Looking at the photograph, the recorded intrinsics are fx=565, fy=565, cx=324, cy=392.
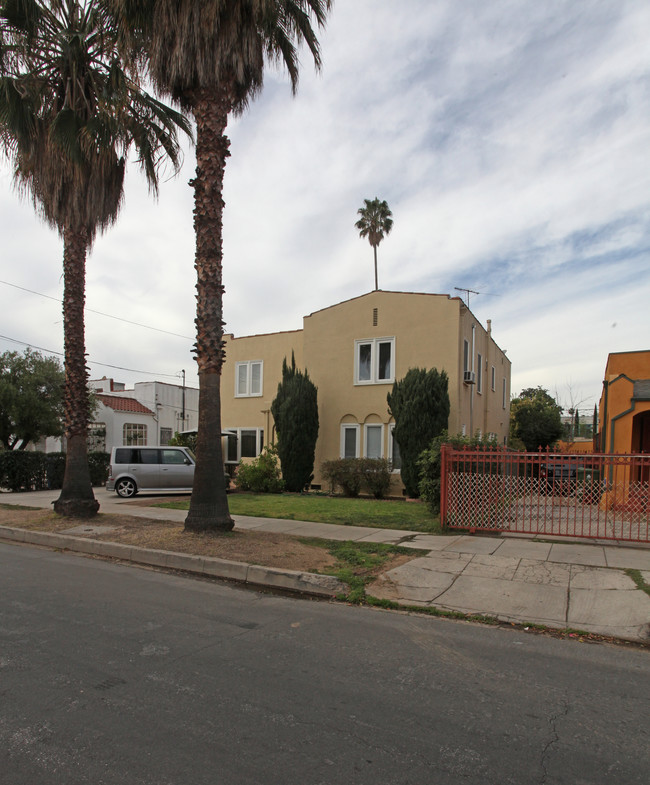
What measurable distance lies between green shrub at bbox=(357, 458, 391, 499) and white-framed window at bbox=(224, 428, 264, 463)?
6.02 m

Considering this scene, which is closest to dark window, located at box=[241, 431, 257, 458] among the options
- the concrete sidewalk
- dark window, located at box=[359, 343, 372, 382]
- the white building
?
dark window, located at box=[359, 343, 372, 382]

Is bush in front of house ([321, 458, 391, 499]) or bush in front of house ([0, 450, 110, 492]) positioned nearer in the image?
bush in front of house ([321, 458, 391, 499])

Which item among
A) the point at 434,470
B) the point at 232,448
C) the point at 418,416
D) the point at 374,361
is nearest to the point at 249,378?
the point at 232,448

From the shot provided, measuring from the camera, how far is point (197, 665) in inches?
178

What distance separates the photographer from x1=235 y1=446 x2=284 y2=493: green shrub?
62.5 ft

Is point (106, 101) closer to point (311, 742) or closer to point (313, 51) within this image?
point (313, 51)

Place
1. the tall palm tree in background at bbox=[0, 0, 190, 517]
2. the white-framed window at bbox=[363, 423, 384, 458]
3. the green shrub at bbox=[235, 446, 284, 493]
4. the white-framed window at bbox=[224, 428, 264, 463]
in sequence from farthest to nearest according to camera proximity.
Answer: the white-framed window at bbox=[224, 428, 264, 463]
the white-framed window at bbox=[363, 423, 384, 458]
the green shrub at bbox=[235, 446, 284, 493]
the tall palm tree in background at bbox=[0, 0, 190, 517]

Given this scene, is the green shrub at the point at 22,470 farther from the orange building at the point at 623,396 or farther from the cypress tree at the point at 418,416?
the orange building at the point at 623,396

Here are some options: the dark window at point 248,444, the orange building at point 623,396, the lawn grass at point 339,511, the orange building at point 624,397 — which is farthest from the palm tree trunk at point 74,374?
the orange building at point 623,396

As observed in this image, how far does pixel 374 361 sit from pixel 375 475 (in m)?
4.23

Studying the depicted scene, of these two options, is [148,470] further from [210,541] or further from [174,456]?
[210,541]

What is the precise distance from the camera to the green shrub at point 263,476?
1905 cm

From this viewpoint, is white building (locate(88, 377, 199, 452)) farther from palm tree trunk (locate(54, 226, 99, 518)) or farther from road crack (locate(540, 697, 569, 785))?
road crack (locate(540, 697, 569, 785))

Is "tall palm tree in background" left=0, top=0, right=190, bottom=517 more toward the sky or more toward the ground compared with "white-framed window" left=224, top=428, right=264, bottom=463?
more toward the sky
